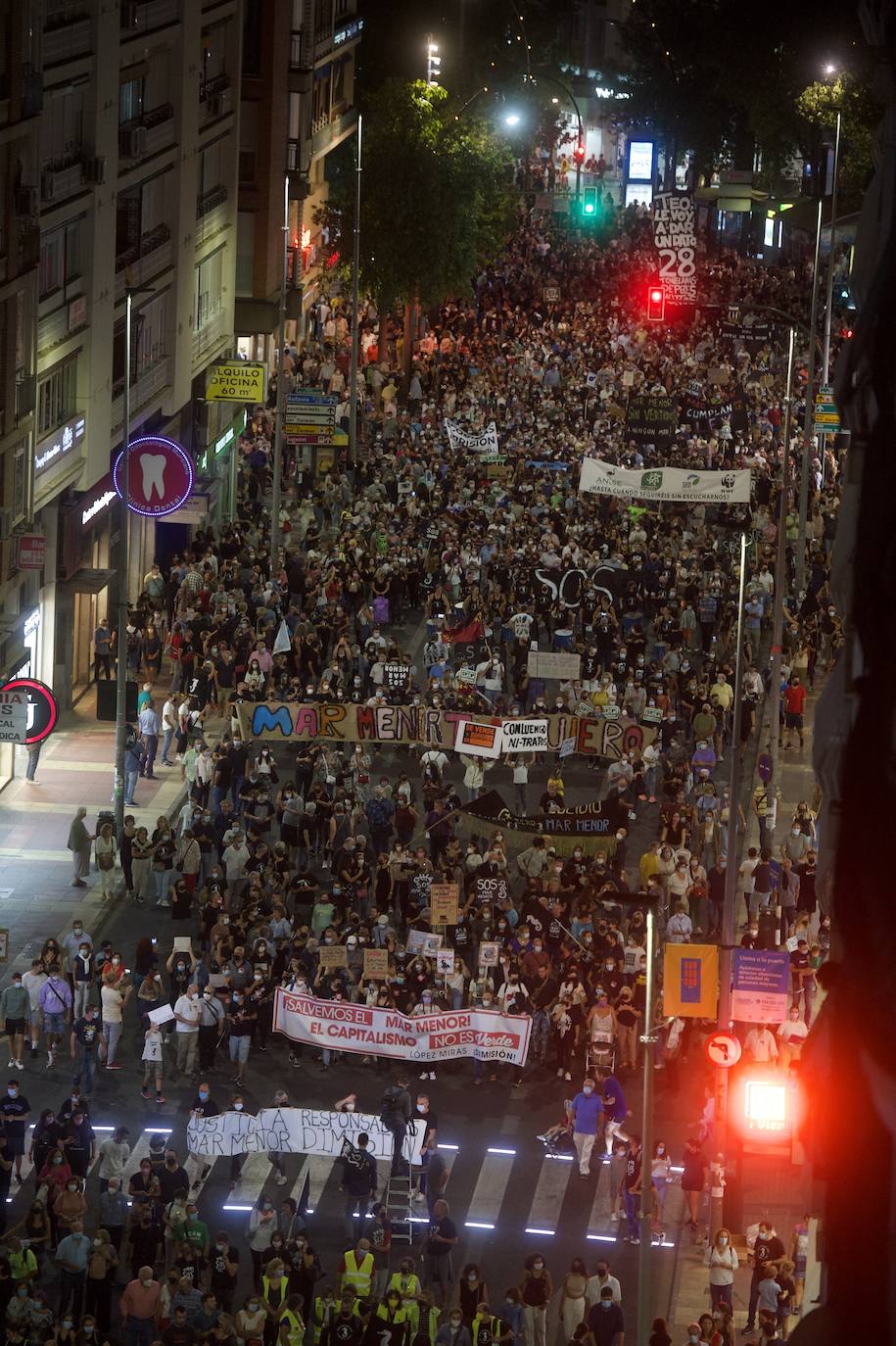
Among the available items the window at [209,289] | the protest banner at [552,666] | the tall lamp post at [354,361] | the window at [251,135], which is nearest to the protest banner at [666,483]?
the protest banner at [552,666]

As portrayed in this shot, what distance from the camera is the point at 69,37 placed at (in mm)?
41906

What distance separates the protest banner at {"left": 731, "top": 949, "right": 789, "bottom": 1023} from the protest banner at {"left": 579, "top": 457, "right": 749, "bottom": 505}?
76.9 ft

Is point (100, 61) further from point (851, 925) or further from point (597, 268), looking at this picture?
point (597, 268)

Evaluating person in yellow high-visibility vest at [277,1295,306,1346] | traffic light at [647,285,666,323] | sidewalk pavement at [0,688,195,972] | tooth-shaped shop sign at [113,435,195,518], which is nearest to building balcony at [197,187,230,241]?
sidewalk pavement at [0,688,195,972]

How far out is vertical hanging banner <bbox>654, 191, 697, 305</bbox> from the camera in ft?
242

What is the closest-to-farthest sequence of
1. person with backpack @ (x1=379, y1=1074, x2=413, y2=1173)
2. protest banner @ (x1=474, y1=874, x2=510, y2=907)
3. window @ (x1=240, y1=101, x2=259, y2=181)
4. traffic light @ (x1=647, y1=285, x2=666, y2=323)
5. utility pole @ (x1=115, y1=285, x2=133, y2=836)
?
person with backpack @ (x1=379, y1=1074, x2=413, y2=1173)
protest banner @ (x1=474, y1=874, x2=510, y2=907)
utility pole @ (x1=115, y1=285, x2=133, y2=836)
window @ (x1=240, y1=101, x2=259, y2=181)
traffic light @ (x1=647, y1=285, x2=666, y2=323)

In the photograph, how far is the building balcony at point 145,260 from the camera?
4738 centimetres

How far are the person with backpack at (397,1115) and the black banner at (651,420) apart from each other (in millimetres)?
31604

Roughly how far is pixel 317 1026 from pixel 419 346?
54789 mm

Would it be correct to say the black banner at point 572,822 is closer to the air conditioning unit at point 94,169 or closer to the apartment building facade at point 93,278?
the apartment building facade at point 93,278

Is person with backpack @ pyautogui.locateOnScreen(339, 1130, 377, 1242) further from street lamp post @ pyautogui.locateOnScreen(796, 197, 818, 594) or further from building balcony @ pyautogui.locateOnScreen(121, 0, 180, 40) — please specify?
building balcony @ pyautogui.locateOnScreen(121, 0, 180, 40)

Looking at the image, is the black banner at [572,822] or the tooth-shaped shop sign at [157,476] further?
the tooth-shaped shop sign at [157,476]

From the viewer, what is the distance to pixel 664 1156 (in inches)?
1002

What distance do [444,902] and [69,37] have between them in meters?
20.2
